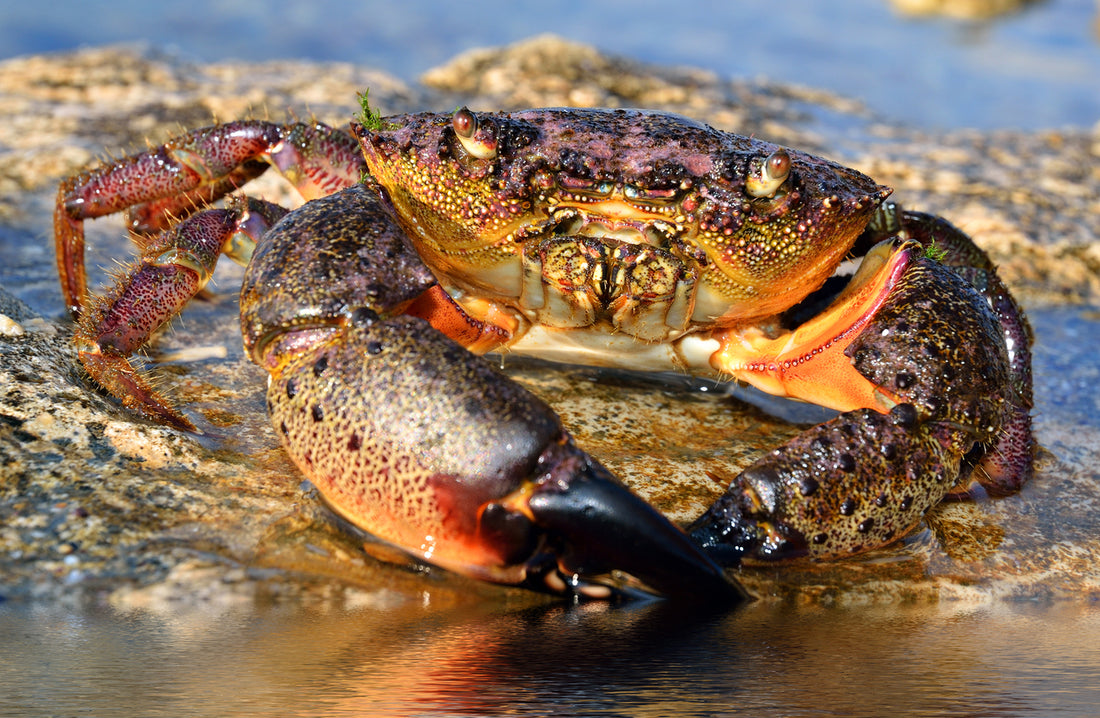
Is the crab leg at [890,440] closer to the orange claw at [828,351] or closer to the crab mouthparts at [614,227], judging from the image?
the orange claw at [828,351]

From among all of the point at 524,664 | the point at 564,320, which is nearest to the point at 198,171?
the point at 564,320

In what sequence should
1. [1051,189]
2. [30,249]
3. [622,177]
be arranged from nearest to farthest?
[622,177], [30,249], [1051,189]

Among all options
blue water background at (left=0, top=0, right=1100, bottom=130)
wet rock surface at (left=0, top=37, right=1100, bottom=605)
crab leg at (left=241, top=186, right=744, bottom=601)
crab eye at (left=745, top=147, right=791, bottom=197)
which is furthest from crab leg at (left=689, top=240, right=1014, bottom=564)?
blue water background at (left=0, top=0, right=1100, bottom=130)

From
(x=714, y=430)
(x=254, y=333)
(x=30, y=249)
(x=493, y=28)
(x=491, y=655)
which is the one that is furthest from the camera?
(x=493, y=28)

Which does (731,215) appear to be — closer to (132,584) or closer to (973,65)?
(132,584)

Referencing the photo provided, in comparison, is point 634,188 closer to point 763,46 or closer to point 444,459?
point 444,459

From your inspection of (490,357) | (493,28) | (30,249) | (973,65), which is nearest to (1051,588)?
(490,357)

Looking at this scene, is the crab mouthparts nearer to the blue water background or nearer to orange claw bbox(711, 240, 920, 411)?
orange claw bbox(711, 240, 920, 411)
